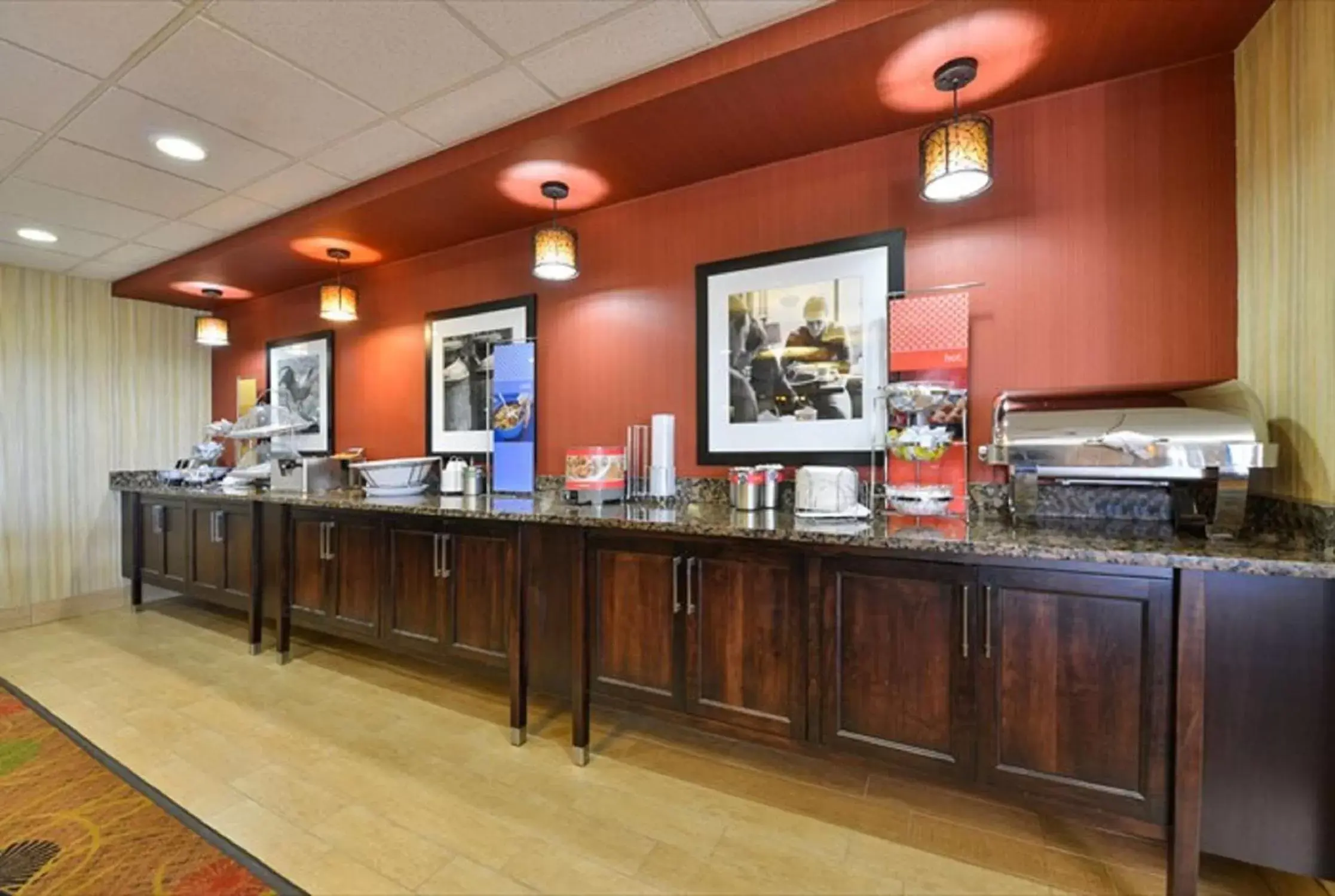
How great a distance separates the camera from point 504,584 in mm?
2453

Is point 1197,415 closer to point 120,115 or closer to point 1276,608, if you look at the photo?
point 1276,608

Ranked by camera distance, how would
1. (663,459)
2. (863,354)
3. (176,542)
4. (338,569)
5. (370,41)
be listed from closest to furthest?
(370,41), (863,354), (663,459), (338,569), (176,542)

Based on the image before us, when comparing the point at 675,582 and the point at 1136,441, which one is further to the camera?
the point at 675,582

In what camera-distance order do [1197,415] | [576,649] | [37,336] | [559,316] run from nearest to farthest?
[1197,415] < [576,649] < [559,316] < [37,336]

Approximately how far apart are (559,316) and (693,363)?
0.93 metres

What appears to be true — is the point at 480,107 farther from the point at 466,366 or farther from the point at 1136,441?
the point at 1136,441

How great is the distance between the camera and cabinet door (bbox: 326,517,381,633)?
2900 millimetres

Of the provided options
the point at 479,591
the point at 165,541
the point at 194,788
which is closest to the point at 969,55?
the point at 479,591

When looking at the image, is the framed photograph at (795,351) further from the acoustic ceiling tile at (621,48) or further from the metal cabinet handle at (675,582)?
the acoustic ceiling tile at (621,48)

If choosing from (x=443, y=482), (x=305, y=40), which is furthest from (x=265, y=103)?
(x=443, y=482)

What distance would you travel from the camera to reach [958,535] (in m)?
1.70

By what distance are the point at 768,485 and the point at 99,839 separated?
8.45ft

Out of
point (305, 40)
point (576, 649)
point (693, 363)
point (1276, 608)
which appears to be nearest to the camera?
point (1276, 608)

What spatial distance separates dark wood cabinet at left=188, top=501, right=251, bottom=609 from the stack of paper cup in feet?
8.77
